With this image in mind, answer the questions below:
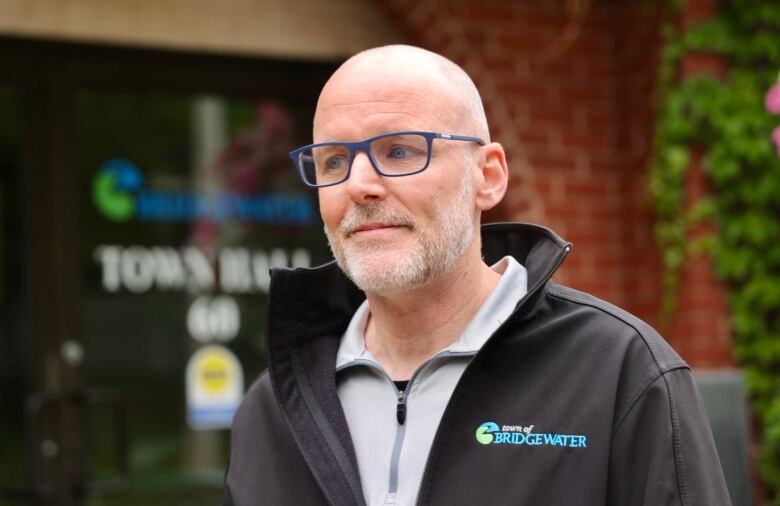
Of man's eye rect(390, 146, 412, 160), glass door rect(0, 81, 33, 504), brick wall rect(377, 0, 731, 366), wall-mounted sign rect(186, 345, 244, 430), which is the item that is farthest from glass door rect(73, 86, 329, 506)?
man's eye rect(390, 146, 412, 160)

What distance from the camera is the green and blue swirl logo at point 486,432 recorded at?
70.9 inches

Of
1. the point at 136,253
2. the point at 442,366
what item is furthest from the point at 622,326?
the point at 136,253

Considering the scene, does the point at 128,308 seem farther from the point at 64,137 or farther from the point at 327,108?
the point at 327,108

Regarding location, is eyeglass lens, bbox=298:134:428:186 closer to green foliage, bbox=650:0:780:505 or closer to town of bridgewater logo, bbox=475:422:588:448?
town of bridgewater logo, bbox=475:422:588:448

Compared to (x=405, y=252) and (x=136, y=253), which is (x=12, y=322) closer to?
(x=136, y=253)

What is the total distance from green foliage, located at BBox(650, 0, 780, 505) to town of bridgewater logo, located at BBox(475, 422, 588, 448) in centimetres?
303

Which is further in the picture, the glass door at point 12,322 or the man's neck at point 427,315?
the glass door at point 12,322

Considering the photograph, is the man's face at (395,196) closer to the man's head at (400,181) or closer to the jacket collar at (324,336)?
the man's head at (400,181)

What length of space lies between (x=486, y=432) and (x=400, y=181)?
1.44 ft

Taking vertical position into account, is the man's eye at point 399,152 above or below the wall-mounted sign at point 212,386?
above

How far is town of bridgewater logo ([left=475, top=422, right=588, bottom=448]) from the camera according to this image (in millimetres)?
1744

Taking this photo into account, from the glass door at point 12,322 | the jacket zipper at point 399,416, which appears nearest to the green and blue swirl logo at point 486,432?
the jacket zipper at point 399,416

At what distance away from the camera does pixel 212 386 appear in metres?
4.89

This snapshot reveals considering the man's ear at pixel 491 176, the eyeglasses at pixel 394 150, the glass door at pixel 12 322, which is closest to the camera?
the eyeglasses at pixel 394 150
